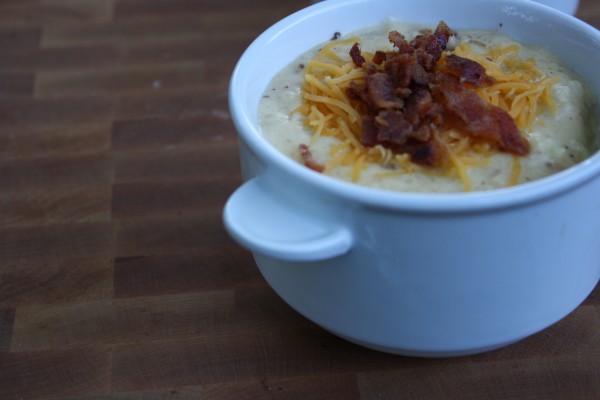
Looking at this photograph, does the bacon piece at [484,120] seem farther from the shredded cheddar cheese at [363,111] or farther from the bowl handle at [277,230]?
the bowl handle at [277,230]

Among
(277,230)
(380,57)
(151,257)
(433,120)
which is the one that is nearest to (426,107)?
(433,120)

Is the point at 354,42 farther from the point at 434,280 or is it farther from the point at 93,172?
the point at 93,172

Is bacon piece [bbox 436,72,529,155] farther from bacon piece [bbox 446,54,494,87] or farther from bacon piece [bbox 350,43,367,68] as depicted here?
bacon piece [bbox 350,43,367,68]

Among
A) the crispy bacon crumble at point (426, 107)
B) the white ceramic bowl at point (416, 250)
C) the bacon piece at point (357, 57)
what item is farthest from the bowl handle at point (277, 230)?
the bacon piece at point (357, 57)

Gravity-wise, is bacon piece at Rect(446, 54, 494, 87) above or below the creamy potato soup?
above

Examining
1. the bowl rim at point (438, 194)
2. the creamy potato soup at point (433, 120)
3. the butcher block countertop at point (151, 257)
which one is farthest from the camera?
the butcher block countertop at point (151, 257)

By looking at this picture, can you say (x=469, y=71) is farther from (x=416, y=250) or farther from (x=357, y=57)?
A: (x=416, y=250)

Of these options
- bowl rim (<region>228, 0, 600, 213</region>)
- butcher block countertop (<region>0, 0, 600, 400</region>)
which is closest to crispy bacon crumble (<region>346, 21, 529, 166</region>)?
bowl rim (<region>228, 0, 600, 213</region>)
